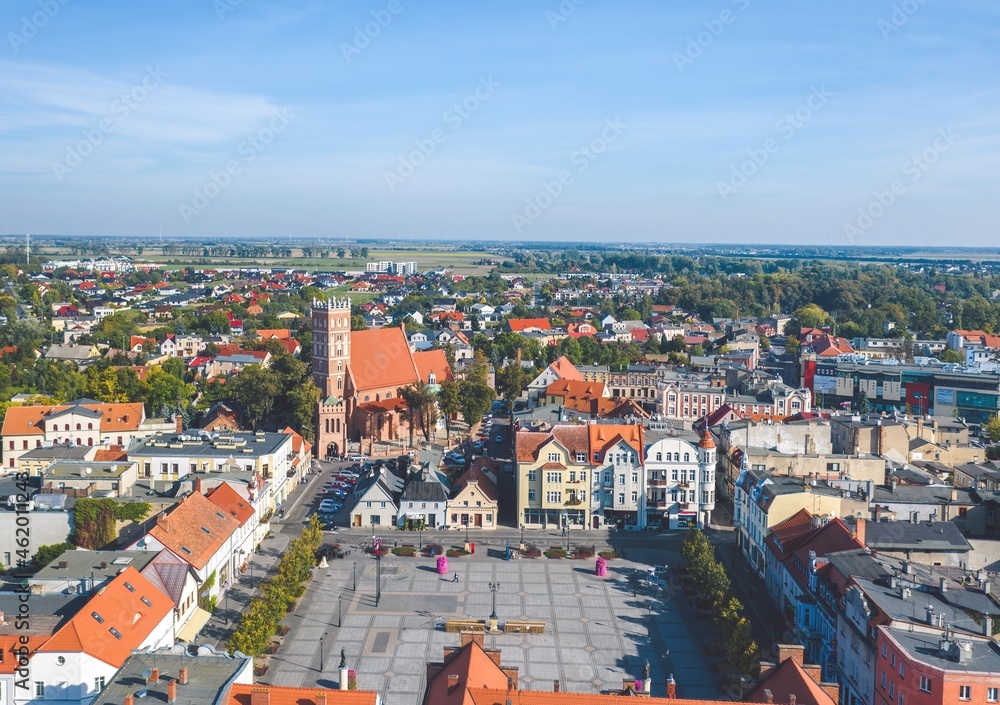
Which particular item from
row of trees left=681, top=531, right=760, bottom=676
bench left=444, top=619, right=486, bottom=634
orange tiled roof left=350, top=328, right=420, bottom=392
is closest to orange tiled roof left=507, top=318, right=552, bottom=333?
orange tiled roof left=350, top=328, right=420, bottom=392

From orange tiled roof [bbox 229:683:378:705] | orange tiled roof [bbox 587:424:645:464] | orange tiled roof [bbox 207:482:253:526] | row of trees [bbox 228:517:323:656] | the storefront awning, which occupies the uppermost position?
orange tiled roof [bbox 587:424:645:464]

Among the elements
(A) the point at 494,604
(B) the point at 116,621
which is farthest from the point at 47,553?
(A) the point at 494,604

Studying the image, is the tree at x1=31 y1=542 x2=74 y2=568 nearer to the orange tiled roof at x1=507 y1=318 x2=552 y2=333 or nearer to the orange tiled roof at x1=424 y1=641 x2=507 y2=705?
the orange tiled roof at x1=424 y1=641 x2=507 y2=705

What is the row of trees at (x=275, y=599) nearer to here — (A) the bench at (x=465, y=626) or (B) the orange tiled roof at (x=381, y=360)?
(A) the bench at (x=465, y=626)

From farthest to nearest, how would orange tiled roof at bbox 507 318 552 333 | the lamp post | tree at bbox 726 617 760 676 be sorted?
orange tiled roof at bbox 507 318 552 333 < the lamp post < tree at bbox 726 617 760 676

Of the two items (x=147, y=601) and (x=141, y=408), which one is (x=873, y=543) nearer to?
(x=147, y=601)

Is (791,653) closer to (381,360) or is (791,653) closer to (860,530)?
(860,530)
